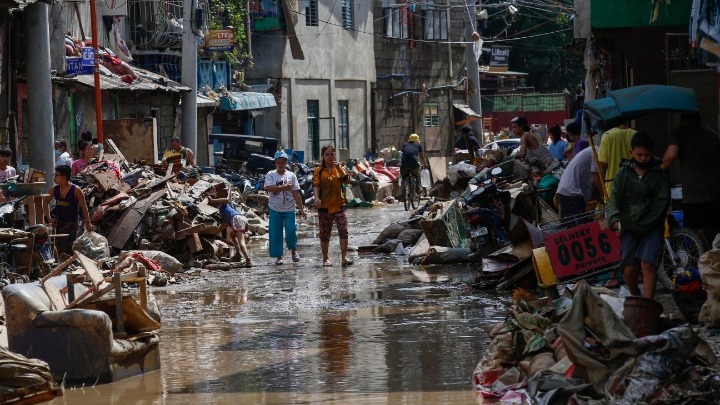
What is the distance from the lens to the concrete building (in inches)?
1661

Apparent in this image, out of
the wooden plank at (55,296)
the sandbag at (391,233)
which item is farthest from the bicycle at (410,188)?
the wooden plank at (55,296)

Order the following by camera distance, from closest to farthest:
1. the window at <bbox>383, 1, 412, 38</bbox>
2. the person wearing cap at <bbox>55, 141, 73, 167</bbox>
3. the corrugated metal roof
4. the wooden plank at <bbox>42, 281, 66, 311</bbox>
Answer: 1. the wooden plank at <bbox>42, 281, 66, 311</bbox>
2. the person wearing cap at <bbox>55, 141, 73, 167</bbox>
3. the corrugated metal roof
4. the window at <bbox>383, 1, 412, 38</bbox>

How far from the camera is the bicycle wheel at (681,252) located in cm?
1236

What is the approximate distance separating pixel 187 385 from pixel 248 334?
2.51m

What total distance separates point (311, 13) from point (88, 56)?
64.1ft

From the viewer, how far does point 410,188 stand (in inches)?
1199

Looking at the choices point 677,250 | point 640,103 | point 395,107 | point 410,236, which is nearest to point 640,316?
point 677,250

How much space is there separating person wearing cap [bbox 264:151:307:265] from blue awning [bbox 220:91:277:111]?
18.2 m

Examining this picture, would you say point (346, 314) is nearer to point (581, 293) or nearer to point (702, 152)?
point (702, 152)

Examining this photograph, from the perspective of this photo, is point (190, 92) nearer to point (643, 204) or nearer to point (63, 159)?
point (63, 159)

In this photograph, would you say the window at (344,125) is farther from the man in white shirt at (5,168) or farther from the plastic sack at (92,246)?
the plastic sack at (92,246)

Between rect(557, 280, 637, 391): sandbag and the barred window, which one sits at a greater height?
the barred window

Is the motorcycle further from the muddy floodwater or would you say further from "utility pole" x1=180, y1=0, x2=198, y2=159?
"utility pole" x1=180, y1=0, x2=198, y2=159

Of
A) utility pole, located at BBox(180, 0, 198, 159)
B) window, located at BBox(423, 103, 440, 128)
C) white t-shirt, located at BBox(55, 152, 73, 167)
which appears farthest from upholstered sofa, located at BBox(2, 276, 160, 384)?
window, located at BBox(423, 103, 440, 128)
